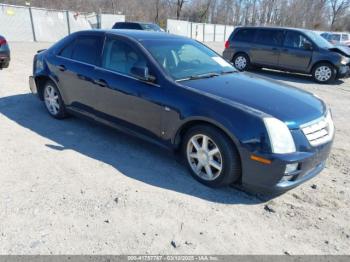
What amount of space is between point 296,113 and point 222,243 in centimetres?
154

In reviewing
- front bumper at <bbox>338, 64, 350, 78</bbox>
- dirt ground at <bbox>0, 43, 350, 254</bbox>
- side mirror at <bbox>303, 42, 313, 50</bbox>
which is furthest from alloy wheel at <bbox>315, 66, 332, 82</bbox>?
dirt ground at <bbox>0, 43, 350, 254</bbox>

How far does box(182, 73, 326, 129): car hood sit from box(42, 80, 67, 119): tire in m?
2.63

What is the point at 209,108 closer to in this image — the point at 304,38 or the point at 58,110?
the point at 58,110

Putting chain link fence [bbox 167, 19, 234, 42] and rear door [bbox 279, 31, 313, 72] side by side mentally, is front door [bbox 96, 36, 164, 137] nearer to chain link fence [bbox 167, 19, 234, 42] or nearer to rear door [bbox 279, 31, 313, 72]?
rear door [bbox 279, 31, 313, 72]

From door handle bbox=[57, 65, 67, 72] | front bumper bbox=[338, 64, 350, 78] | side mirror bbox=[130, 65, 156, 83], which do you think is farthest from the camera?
front bumper bbox=[338, 64, 350, 78]

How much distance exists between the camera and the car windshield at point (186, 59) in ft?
13.1

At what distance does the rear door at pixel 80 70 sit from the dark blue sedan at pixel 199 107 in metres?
0.02

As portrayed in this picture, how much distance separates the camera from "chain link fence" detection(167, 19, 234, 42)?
31856mm

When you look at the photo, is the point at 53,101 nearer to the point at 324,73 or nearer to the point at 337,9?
the point at 324,73

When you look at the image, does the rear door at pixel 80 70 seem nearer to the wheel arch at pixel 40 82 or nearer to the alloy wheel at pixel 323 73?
the wheel arch at pixel 40 82

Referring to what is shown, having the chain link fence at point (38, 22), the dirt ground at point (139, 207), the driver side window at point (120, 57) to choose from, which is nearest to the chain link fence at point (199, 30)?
the chain link fence at point (38, 22)

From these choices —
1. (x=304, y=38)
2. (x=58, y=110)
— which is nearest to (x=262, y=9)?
(x=304, y=38)

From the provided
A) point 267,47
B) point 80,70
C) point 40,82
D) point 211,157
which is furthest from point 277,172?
point 267,47

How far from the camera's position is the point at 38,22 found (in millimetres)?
21938
